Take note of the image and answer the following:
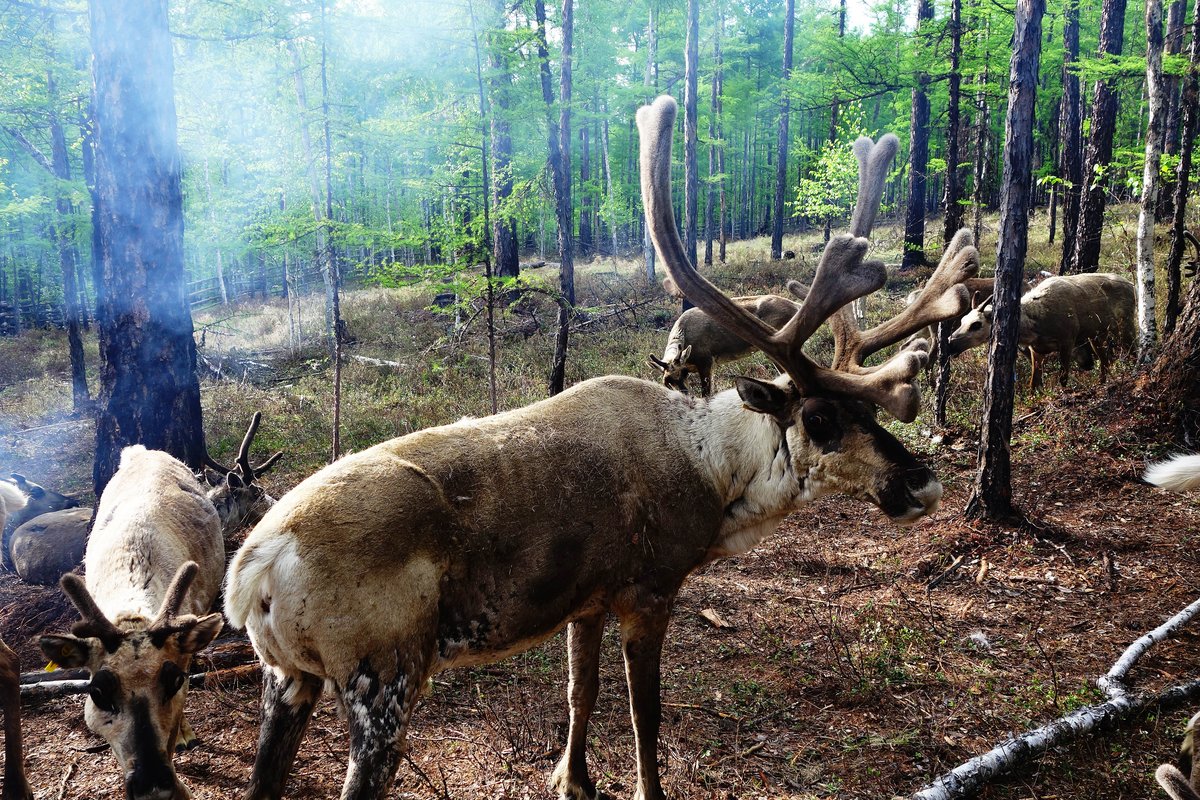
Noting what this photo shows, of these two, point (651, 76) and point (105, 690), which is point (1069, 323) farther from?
point (651, 76)

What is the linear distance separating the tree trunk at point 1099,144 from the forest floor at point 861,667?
8.76m

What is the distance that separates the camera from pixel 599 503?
3.47m

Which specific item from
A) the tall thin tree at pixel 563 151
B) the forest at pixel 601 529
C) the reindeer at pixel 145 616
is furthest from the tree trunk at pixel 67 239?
the tall thin tree at pixel 563 151

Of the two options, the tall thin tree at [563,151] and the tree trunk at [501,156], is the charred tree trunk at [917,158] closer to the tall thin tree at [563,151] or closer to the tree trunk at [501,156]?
the tall thin tree at [563,151]

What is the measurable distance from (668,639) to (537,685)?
3.99ft

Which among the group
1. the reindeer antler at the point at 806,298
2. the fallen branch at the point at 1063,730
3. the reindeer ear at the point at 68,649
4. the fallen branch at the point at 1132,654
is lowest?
the fallen branch at the point at 1063,730

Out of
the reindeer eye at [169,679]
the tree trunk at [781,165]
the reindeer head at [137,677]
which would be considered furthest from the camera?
the tree trunk at [781,165]

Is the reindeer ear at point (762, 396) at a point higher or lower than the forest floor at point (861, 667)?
higher

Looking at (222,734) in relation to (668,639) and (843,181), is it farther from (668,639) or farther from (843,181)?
(843,181)

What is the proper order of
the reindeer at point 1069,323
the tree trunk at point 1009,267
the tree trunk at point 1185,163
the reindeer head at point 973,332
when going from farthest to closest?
the reindeer head at point 973,332 < the reindeer at point 1069,323 < the tree trunk at point 1185,163 < the tree trunk at point 1009,267

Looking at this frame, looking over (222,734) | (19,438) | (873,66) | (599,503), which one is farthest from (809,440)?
(873,66)

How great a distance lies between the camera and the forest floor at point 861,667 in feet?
13.1

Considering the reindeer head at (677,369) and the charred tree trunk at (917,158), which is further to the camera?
the charred tree trunk at (917,158)

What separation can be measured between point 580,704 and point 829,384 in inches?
90.5
